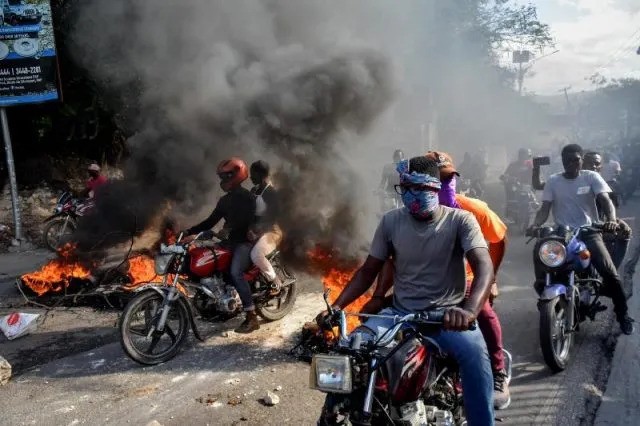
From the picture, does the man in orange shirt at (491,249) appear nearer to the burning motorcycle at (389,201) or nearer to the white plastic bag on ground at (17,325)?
the white plastic bag on ground at (17,325)

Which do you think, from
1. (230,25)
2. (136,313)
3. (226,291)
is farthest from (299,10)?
(136,313)

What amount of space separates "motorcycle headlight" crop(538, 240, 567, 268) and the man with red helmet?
2.86 m

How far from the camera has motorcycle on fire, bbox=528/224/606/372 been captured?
4.36m

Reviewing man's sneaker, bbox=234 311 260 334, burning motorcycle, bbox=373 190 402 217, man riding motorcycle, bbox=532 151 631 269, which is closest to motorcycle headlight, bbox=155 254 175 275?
man's sneaker, bbox=234 311 260 334

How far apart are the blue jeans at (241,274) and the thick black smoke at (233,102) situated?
1.64 metres

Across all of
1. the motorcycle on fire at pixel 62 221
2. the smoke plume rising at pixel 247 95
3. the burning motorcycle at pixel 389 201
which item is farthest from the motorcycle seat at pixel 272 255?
the burning motorcycle at pixel 389 201

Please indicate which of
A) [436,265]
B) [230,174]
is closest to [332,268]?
[230,174]

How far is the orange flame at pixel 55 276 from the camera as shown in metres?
6.83

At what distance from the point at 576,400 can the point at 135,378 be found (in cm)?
356

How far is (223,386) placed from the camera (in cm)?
431

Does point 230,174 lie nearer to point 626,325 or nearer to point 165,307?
point 165,307

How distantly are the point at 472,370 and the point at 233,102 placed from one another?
7210 millimetres

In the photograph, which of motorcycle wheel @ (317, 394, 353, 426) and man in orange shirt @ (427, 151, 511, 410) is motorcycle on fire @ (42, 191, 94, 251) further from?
motorcycle wheel @ (317, 394, 353, 426)

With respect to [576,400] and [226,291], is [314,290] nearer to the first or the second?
[226,291]
